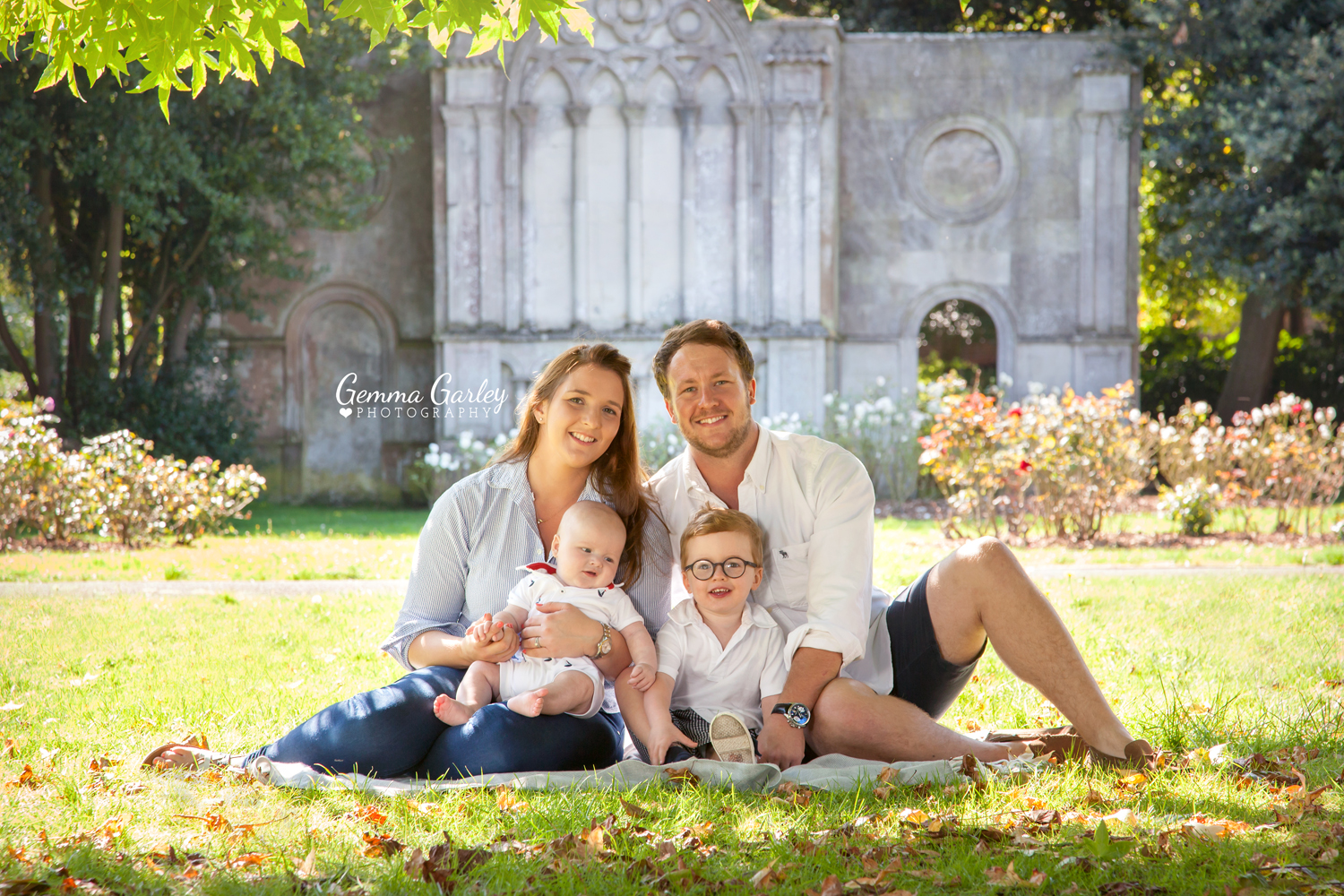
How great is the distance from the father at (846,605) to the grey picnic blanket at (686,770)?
0.13 m

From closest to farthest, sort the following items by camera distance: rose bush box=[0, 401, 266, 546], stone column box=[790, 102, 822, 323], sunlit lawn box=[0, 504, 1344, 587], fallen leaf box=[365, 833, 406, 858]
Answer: fallen leaf box=[365, 833, 406, 858], sunlit lawn box=[0, 504, 1344, 587], rose bush box=[0, 401, 266, 546], stone column box=[790, 102, 822, 323]

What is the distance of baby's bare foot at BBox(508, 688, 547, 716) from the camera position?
350 centimetres

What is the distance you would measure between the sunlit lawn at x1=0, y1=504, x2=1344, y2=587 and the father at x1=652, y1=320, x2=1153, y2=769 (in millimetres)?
4133

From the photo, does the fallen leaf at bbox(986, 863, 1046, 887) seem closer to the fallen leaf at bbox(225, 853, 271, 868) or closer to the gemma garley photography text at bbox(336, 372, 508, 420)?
the fallen leaf at bbox(225, 853, 271, 868)

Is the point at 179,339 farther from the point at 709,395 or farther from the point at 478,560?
the point at 709,395

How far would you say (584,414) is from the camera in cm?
390

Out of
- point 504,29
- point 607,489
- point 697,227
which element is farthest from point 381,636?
point 697,227

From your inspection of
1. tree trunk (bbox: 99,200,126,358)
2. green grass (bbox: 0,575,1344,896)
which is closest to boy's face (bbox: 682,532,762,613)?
green grass (bbox: 0,575,1344,896)

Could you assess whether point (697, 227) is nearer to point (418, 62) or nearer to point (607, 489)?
point (418, 62)

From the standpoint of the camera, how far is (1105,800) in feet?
10.9

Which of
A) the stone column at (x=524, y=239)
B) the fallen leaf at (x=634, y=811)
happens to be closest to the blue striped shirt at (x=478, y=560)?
the fallen leaf at (x=634, y=811)

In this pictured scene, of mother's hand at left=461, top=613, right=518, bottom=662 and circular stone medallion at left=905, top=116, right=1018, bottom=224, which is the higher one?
circular stone medallion at left=905, top=116, right=1018, bottom=224

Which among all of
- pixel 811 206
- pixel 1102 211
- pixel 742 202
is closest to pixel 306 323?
pixel 742 202

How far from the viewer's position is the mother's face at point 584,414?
3.91 m
